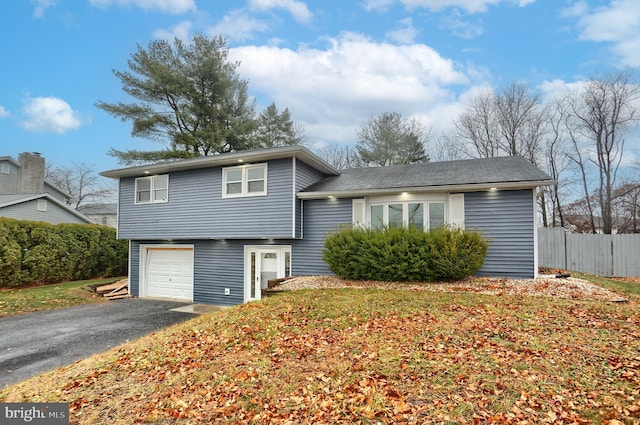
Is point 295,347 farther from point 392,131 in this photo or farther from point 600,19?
point 392,131

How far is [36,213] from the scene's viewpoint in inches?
717

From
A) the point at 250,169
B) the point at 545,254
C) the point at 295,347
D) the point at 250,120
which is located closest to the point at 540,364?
the point at 295,347

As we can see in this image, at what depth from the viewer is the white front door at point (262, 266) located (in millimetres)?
11062

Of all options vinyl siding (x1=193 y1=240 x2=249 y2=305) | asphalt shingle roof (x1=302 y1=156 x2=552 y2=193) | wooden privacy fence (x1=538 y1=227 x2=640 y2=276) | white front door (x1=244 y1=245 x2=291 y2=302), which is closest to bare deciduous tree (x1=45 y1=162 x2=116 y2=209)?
vinyl siding (x1=193 y1=240 x2=249 y2=305)

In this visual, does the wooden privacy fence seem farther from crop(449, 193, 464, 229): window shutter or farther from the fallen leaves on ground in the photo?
crop(449, 193, 464, 229): window shutter

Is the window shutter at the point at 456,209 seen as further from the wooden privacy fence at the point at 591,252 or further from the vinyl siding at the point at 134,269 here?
the vinyl siding at the point at 134,269

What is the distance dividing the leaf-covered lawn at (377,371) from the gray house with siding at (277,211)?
3.77 metres

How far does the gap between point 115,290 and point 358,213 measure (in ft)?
34.4

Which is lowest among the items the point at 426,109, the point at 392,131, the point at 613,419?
the point at 613,419

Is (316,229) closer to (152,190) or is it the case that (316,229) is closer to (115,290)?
(152,190)

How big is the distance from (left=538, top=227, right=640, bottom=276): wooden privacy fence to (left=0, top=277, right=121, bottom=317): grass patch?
718 inches

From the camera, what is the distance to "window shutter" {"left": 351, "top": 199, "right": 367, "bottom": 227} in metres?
10.2

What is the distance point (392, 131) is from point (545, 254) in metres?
13.3

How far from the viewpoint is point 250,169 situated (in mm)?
10797
